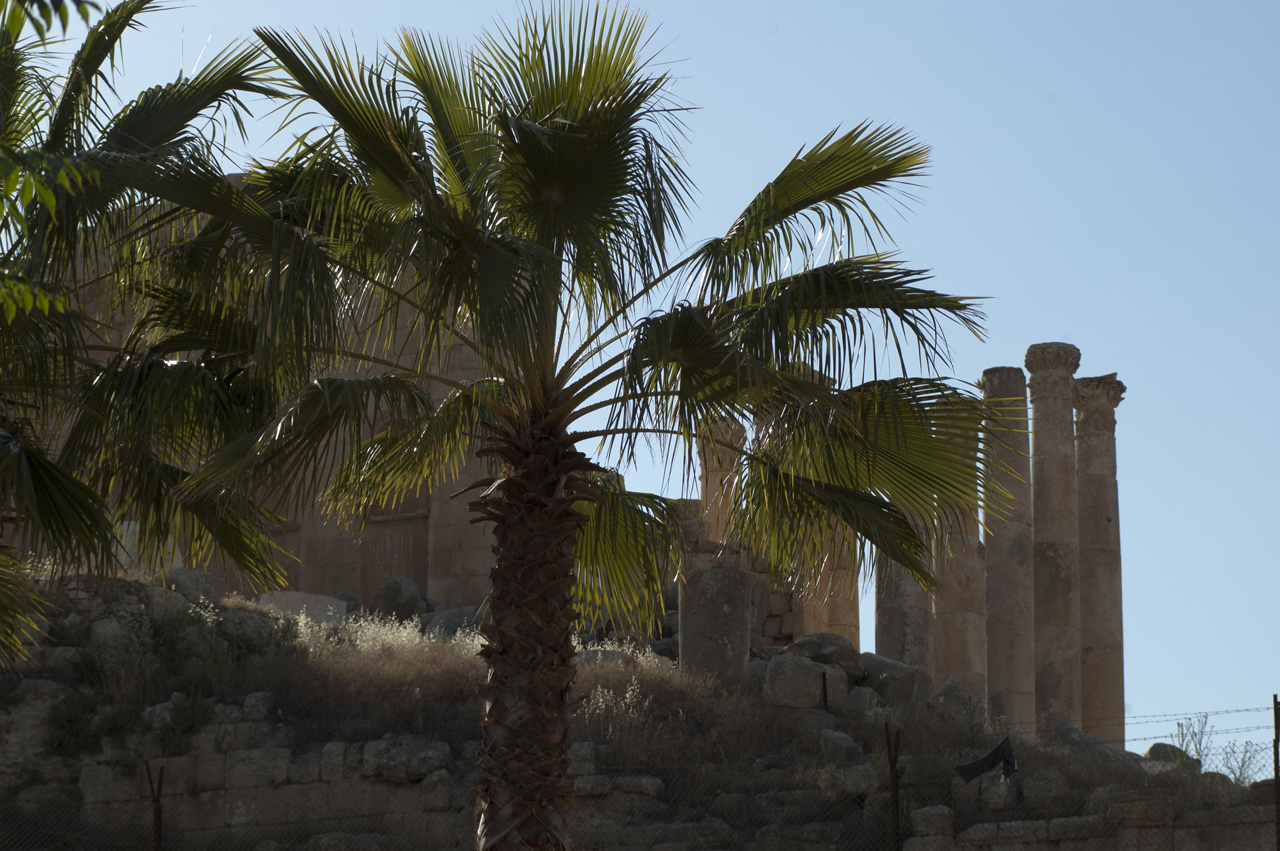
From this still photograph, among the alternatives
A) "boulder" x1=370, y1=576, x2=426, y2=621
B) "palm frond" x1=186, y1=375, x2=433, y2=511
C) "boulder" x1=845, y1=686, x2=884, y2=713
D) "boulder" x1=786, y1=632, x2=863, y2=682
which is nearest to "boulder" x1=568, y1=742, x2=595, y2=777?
"boulder" x1=845, y1=686, x2=884, y2=713

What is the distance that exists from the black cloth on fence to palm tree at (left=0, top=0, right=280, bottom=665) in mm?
8681

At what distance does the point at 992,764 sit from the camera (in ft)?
51.4

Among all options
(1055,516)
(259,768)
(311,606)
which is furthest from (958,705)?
(311,606)

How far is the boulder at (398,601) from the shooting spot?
23.7 metres

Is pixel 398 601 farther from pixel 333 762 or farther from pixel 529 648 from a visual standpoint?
pixel 529 648

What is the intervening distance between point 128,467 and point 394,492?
6.46 feet

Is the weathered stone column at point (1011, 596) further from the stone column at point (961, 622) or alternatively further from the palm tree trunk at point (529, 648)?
the palm tree trunk at point (529, 648)

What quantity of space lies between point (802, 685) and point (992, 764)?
11.1ft

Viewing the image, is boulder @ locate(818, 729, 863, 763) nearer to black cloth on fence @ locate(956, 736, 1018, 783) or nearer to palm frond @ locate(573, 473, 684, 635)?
black cloth on fence @ locate(956, 736, 1018, 783)

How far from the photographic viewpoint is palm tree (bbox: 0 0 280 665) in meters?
8.99

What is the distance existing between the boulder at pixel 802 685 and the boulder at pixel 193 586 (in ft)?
26.4

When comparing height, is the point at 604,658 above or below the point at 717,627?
below

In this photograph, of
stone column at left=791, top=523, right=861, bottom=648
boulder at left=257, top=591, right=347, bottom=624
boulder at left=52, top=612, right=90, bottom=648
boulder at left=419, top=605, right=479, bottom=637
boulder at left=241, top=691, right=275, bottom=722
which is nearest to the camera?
boulder at left=241, top=691, right=275, bottom=722

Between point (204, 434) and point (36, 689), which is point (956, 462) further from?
point (36, 689)
